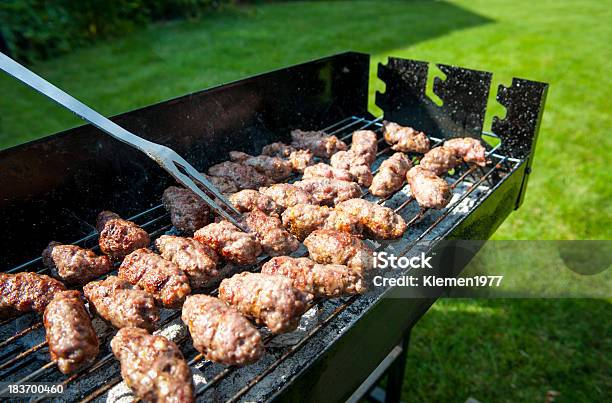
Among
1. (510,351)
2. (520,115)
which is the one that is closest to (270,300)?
(520,115)

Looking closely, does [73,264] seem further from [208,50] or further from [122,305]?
[208,50]

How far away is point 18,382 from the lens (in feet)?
6.17

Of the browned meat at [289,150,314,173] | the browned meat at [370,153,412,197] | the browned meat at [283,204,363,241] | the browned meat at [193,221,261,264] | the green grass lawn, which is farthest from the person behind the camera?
the green grass lawn

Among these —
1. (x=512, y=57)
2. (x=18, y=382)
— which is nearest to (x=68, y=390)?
(x=18, y=382)

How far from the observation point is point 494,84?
9188 mm

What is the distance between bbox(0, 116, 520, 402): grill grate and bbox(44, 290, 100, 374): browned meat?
0.06 m

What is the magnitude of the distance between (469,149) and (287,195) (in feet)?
4.68

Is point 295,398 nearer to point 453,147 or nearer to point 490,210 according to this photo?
point 490,210

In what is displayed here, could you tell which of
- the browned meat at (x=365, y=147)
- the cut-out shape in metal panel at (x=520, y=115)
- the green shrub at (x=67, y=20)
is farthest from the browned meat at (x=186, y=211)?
the green shrub at (x=67, y=20)

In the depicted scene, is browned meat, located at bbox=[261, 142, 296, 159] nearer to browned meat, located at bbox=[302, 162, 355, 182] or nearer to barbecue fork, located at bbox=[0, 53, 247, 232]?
browned meat, located at bbox=[302, 162, 355, 182]

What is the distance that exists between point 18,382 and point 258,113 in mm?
2309

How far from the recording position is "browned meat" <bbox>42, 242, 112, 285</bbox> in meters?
2.33

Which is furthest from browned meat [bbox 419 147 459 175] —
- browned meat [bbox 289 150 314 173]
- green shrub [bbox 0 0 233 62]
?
green shrub [bbox 0 0 233 62]

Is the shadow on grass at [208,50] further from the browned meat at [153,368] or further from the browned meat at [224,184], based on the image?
the browned meat at [153,368]
